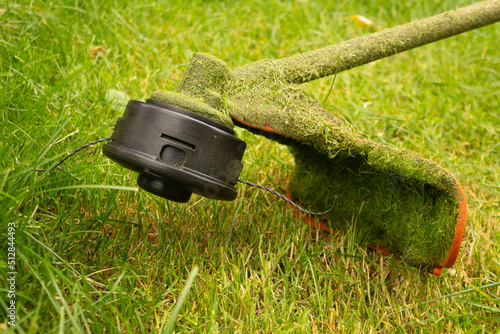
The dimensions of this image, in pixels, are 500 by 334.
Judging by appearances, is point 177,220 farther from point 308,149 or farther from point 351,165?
point 351,165

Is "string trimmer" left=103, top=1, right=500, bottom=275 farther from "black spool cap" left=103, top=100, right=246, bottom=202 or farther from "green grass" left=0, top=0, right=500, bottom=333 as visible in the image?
"green grass" left=0, top=0, right=500, bottom=333

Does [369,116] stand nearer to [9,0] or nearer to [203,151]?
[203,151]

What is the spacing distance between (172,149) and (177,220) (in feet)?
1.72

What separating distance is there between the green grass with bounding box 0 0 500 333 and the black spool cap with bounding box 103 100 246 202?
0.13m

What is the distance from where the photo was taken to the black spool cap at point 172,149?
1200 millimetres

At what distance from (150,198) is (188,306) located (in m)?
0.52

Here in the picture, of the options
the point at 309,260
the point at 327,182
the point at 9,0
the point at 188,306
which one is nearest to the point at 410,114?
the point at 327,182

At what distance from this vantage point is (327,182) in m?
1.74

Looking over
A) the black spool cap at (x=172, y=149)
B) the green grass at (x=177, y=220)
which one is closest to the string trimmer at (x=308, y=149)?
the black spool cap at (x=172, y=149)

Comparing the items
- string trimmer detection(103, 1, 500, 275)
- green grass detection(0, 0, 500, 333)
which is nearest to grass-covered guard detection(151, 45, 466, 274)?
string trimmer detection(103, 1, 500, 275)

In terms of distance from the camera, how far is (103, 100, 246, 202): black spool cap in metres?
1.20

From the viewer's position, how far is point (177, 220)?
1.66 metres

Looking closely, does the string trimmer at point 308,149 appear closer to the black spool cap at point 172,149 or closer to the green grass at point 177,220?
the black spool cap at point 172,149

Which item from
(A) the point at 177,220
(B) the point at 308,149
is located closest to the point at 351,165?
(B) the point at 308,149
